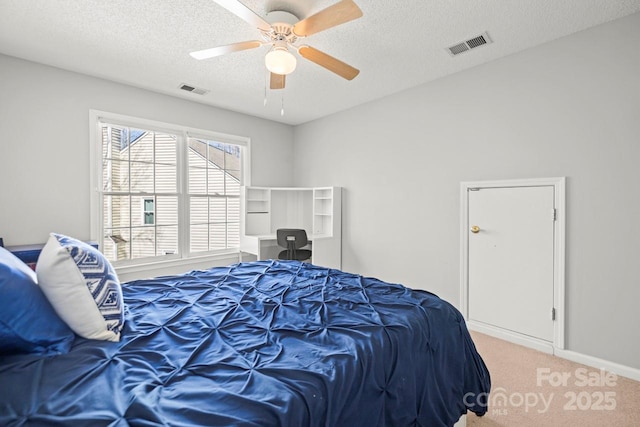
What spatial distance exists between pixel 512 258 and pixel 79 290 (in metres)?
3.29

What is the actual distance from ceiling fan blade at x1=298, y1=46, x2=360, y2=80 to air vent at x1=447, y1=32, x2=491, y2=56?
1.06 meters

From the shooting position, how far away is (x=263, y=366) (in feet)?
3.38

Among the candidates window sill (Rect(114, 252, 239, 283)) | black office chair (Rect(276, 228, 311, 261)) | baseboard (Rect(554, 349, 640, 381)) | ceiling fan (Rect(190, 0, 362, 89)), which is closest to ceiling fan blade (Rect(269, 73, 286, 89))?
ceiling fan (Rect(190, 0, 362, 89))

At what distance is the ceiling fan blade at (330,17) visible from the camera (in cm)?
176

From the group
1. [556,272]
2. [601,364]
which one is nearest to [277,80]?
[556,272]

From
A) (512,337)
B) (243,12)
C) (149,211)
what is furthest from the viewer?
(149,211)

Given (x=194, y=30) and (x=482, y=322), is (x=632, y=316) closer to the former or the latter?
(x=482, y=322)

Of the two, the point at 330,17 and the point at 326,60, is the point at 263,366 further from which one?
the point at 326,60

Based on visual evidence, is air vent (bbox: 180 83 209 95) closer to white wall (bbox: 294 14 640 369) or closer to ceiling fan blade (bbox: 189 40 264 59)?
ceiling fan blade (bbox: 189 40 264 59)

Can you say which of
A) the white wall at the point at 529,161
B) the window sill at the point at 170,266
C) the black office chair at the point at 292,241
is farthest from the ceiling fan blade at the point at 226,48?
the window sill at the point at 170,266

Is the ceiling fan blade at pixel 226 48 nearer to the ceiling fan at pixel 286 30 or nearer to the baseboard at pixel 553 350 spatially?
the ceiling fan at pixel 286 30

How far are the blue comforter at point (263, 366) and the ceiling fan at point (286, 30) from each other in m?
1.57

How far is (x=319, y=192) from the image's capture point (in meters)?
4.93

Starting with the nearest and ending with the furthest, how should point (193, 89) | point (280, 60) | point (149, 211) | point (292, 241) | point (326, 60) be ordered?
point (280, 60)
point (326, 60)
point (193, 89)
point (149, 211)
point (292, 241)
